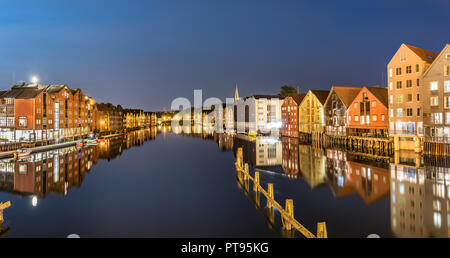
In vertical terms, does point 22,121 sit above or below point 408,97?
below

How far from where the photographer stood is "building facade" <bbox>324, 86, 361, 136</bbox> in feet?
179

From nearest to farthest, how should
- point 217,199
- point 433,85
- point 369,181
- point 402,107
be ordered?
point 217,199, point 369,181, point 433,85, point 402,107

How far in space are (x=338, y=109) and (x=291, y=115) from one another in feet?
70.5

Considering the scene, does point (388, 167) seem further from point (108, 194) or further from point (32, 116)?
point (32, 116)

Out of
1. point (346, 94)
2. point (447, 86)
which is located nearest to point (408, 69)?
point (447, 86)

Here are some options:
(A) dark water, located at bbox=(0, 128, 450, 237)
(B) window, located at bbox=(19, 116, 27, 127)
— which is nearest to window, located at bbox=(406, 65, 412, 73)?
(A) dark water, located at bbox=(0, 128, 450, 237)

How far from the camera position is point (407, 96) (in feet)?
126

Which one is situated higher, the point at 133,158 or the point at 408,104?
the point at 408,104

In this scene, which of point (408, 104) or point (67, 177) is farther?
point (408, 104)


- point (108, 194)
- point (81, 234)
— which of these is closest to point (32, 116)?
point (108, 194)

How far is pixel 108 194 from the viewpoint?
22844 mm

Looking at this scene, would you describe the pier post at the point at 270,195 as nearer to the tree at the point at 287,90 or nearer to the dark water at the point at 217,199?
the dark water at the point at 217,199

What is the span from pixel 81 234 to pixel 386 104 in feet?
162

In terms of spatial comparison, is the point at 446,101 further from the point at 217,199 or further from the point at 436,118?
the point at 217,199
